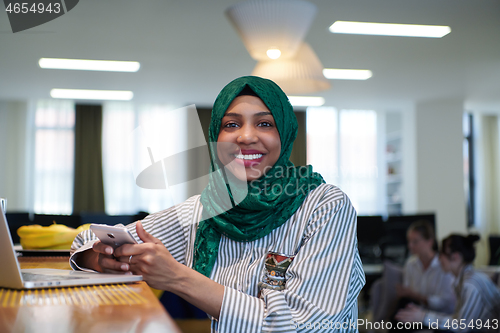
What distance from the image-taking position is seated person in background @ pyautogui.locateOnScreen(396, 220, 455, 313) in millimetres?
2951

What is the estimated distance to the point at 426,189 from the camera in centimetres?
744

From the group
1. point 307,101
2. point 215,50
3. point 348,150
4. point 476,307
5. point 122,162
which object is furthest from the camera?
point 348,150

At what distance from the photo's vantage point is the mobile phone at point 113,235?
35.3 inches

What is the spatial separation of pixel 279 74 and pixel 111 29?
1877mm

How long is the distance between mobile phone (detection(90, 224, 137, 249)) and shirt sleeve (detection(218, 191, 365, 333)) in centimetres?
23

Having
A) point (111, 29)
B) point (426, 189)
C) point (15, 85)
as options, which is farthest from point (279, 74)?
point (426, 189)

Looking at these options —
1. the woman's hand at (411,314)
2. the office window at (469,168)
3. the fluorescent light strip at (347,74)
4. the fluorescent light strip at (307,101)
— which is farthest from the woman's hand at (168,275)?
the office window at (469,168)

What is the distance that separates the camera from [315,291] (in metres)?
0.99

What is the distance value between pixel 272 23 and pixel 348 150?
5.52 m

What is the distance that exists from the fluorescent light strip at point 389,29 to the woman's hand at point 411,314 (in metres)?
2.47

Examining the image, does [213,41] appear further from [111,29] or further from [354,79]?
[354,79]

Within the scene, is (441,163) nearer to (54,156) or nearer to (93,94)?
(93,94)

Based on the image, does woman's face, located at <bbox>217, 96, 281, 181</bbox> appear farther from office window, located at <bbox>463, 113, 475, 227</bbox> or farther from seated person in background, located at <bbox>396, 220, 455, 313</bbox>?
office window, located at <bbox>463, 113, 475, 227</bbox>

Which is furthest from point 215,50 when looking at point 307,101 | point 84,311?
point 84,311
